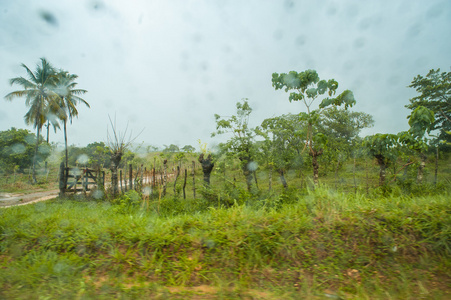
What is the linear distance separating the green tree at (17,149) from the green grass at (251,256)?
102ft

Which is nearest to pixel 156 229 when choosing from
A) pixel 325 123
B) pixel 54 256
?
pixel 54 256

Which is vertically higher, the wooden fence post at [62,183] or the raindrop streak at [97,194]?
the wooden fence post at [62,183]

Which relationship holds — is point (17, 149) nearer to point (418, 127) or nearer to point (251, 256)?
point (251, 256)

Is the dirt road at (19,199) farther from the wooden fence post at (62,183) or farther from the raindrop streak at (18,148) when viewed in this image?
the raindrop streak at (18,148)

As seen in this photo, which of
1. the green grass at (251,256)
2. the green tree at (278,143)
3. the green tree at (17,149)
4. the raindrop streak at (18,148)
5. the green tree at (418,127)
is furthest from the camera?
the raindrop streak at (18,148)

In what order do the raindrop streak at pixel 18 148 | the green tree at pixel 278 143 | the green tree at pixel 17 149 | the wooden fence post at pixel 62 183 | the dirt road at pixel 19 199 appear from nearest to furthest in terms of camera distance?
the green tree at pixel 278 143 → the wooden fence post at pixel 62 183 → the dirt road at pixel 19 199 → the green tree at pixel 17 149 → the raindrop streak at pixel 18 148

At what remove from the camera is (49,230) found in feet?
13.5

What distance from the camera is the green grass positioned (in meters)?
2.74

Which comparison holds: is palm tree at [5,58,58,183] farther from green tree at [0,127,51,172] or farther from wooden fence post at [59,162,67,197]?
wooden fence post at [59,162,67,197]

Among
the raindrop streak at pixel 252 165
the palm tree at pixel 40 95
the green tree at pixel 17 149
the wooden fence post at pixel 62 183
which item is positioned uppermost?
the palm tree at pixel 40 95

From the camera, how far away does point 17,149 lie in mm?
28219

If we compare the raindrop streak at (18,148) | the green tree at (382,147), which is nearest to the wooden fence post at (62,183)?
the green tree at (382,147)

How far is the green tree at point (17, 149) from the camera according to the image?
1071 inches

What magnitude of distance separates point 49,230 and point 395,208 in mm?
5789
